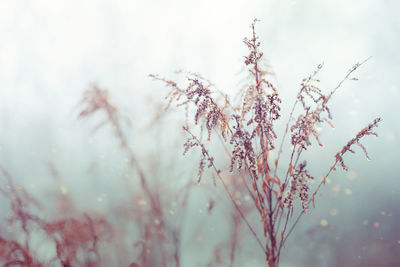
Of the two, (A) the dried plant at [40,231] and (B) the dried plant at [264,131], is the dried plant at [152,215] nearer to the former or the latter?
(A) the dried plant at [40,231]

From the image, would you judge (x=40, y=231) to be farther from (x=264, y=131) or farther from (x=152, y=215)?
(x=264, y=131)

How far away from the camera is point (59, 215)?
8.25 feet

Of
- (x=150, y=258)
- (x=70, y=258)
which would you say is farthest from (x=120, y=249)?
(x=70, y=258)

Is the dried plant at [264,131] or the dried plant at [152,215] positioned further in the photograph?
the dried plant at [152,215]

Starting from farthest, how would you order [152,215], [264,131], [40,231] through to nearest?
[152,215] → [40,231] → [264,131]

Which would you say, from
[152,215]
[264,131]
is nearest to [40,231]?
[152,215]

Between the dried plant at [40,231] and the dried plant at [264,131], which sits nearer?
the dried plant at [264,131]

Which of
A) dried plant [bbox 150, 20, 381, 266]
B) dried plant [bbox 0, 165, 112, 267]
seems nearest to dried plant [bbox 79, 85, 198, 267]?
dried plant [bbox 0, 165, 112, 267]

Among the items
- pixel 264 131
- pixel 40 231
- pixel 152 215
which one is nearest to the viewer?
pixel 264 131

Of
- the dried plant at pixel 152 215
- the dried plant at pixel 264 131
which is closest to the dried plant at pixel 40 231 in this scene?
the dried plant at pixel 152 215

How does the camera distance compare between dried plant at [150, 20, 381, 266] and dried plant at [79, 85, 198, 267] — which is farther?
dried plant at [79, 85, 198, 267]

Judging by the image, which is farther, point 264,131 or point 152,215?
point 152,215

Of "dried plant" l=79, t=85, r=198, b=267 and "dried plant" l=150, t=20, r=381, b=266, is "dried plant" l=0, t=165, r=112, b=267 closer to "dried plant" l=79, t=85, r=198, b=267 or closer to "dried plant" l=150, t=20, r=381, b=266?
"dried plant" l=79, t=85, r=198, b=267

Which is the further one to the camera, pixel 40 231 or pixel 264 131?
pixel 40 231
